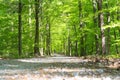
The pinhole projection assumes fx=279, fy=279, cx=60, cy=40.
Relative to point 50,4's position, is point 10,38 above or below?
below

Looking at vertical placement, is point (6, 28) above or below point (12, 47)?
above

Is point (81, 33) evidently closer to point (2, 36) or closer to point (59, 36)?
point (2, 36)

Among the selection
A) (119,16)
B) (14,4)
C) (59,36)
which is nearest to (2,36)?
(14,4)

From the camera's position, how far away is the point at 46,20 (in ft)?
159

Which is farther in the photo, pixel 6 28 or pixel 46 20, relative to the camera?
pixel 46 20

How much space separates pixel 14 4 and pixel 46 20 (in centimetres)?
1456

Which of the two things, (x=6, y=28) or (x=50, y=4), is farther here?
(x=50, y=4)

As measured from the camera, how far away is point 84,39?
1624 inches

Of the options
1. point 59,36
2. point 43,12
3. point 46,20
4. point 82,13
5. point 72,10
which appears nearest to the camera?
point 82,13

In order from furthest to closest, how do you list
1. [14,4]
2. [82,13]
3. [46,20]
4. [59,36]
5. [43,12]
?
[59,36] < [46,20] < [43,12] < [82,13] < [14,4]

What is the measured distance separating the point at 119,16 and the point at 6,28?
1568 centimetres

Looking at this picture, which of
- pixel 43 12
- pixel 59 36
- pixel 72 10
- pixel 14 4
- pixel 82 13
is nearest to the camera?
pixel 14 4

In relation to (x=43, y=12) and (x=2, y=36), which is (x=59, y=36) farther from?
(x=2, y=36)

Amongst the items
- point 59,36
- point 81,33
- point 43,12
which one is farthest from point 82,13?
point 59,36
